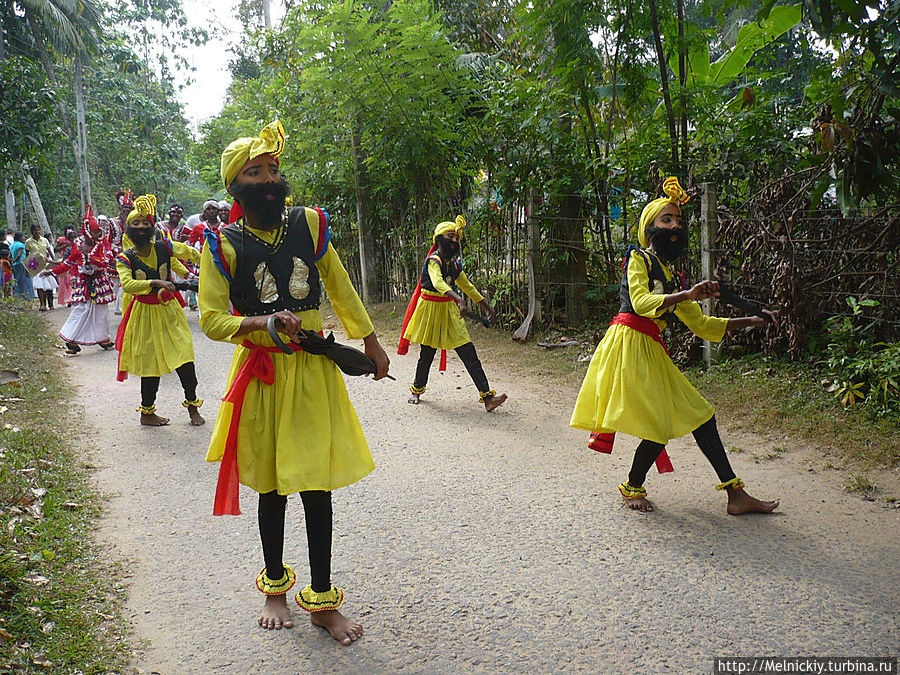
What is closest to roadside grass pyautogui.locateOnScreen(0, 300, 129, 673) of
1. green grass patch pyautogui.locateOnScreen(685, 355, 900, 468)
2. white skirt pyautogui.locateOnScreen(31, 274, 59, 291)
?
green grass patch pyautogui.locateOnScreen(685, 355, 900, 468)

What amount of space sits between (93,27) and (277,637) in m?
28.3

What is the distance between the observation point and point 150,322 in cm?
680

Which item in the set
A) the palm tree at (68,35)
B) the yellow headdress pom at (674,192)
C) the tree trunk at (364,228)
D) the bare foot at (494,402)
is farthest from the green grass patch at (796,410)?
the palm tree at (68,35)

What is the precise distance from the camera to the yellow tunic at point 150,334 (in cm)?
663

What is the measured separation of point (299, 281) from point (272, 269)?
13 centimetres

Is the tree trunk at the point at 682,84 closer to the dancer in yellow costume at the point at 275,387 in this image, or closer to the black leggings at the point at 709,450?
the black leggings at the point at 709,450

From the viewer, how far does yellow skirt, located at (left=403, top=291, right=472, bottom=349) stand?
702 centimetres

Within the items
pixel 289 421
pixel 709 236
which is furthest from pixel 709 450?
pixel 709 236

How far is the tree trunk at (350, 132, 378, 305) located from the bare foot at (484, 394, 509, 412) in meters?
7.30

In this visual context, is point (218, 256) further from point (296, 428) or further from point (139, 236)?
point (139, 236)

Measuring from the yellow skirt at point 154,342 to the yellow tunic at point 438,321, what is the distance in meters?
2.21

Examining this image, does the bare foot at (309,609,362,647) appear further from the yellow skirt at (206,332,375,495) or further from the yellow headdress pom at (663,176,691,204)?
the yellow headdress pom at (663,176,691,204)

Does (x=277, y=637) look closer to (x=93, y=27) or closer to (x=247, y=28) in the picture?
(x=247, y=28)

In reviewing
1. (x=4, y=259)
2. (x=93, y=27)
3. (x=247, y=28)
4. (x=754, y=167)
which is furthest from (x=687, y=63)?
(x=93, y=27)
